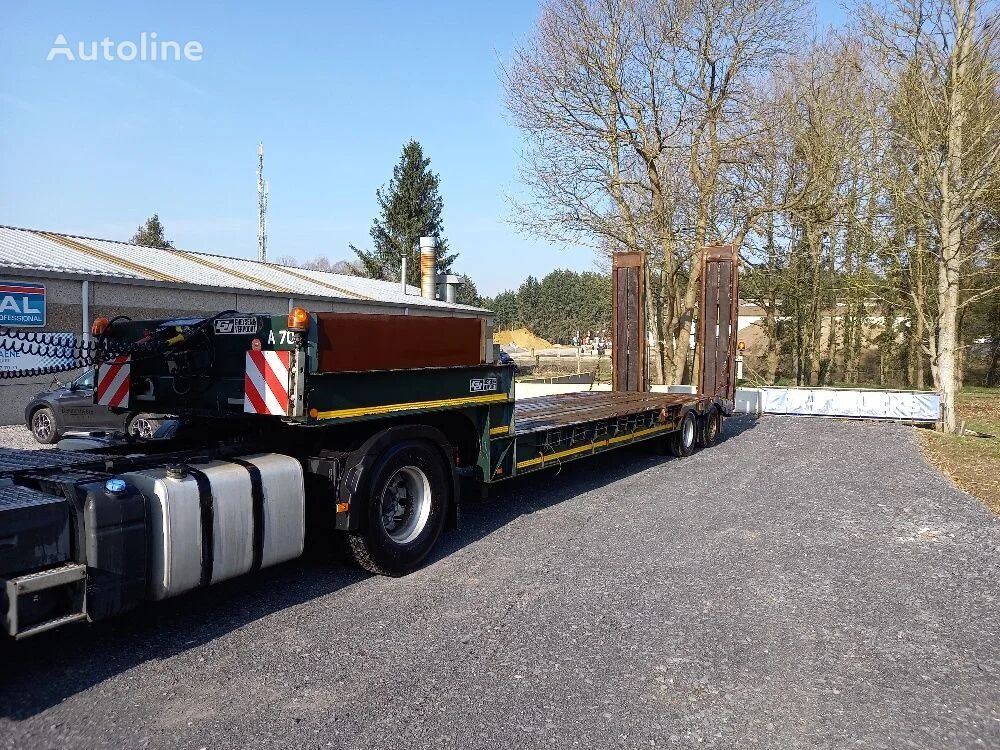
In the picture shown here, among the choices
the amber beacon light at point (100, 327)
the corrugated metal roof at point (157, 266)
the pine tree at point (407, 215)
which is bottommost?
the amber beacon light at point (100, 327)

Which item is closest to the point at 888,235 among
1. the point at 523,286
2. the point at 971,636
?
the point at 971,636

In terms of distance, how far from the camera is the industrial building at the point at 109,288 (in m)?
14.9

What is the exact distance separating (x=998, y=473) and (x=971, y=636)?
7.58 meters

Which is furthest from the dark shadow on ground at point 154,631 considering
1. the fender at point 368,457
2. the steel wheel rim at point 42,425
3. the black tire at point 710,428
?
the steel wheel rim at point 42,425

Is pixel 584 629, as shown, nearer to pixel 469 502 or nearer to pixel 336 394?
pixel 336 394

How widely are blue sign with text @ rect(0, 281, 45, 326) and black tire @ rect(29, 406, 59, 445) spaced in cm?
307

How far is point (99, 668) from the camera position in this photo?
3949 millimetres

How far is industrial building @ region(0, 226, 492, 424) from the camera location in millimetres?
14852

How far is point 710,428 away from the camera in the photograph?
13109mm

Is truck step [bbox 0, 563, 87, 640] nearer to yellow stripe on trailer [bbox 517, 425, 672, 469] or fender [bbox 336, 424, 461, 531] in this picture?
fender [bbox 336, 424, 461, 531]

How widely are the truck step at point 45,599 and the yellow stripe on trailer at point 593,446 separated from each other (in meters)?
4.14

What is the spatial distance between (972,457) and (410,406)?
11180 mm

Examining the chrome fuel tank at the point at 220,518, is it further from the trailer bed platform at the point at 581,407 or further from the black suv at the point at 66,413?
the black suv at the point at 66,413

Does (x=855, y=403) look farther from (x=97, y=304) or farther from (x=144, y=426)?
(x=97, y=304)
